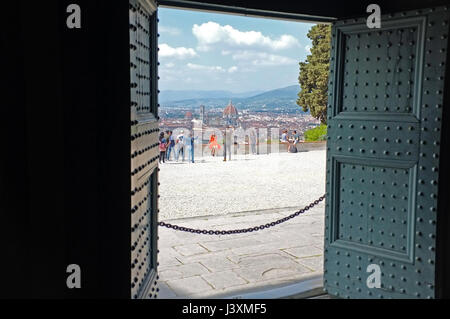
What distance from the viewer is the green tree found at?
25672mm

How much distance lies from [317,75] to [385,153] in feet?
74.6

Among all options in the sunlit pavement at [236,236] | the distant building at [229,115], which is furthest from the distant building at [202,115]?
the sunlit pavement at [236,236]

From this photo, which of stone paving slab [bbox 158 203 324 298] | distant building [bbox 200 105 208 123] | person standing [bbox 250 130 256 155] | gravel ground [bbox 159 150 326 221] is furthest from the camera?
distant building [bbox 200 105 208 123]

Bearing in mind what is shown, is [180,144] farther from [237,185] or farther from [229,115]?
[229,115]

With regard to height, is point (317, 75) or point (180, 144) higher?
point (317, 75)

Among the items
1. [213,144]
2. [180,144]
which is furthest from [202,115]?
[180,144]

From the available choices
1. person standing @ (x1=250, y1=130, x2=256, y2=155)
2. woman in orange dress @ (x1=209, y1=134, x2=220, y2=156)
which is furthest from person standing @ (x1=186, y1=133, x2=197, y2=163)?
person standing @ (x1=250, y1=130, x2=256, y2=155)

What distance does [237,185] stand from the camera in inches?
446

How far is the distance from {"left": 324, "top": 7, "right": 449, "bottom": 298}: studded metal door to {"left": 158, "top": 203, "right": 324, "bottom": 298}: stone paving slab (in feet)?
2.63

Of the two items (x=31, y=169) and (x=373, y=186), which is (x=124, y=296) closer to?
(x=31, y=169)

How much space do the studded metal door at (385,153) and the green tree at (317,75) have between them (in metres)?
21.8

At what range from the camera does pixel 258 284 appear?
15.3ft

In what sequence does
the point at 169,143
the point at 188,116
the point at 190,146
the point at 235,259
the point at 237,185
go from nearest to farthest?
the point at 235,259 < the point at 237,185 < the point at 190,146 < the point at 169,143 < the point at 188,116

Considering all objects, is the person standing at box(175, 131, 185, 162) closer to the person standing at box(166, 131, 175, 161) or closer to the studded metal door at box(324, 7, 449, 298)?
the person standing at box(166, 131, 175, 161)
